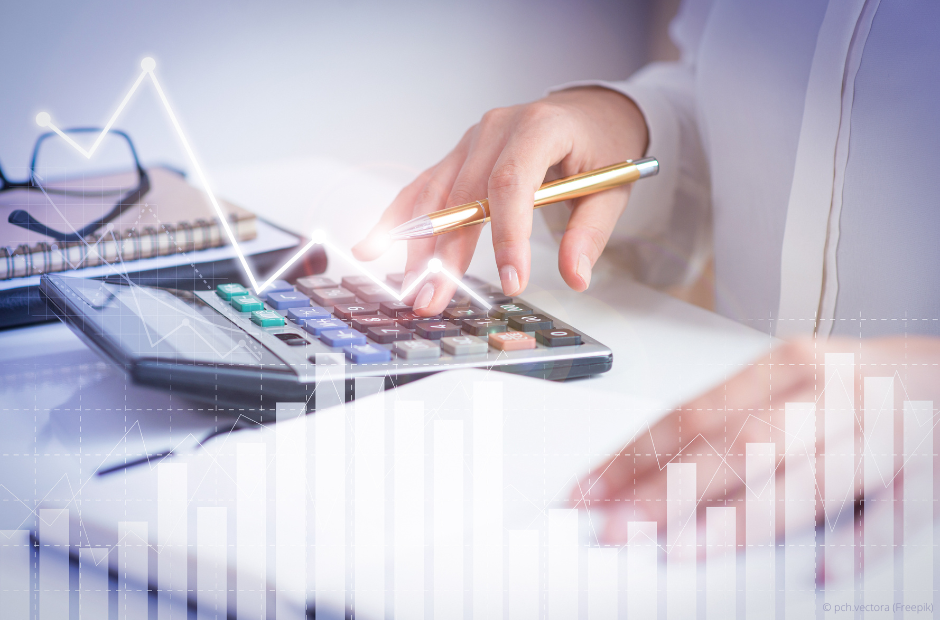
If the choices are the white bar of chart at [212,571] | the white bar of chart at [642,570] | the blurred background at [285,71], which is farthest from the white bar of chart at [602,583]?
the blurred background at [285,71]

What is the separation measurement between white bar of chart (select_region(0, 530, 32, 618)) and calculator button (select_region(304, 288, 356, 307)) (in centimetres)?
16

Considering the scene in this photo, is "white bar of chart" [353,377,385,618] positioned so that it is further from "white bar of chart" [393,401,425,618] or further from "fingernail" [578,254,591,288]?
"fingernail" [578,254,591,288]

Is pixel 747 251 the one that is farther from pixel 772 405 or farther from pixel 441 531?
pixel 441 531

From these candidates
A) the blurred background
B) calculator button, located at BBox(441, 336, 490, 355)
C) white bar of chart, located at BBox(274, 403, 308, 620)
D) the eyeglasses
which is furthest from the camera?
the blurred background

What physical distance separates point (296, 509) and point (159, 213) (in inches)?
12.1

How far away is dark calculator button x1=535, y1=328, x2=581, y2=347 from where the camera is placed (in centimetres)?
31

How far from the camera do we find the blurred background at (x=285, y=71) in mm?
549

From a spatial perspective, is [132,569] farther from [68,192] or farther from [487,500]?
[68,192]

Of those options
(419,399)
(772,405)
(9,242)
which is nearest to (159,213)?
(9,242)

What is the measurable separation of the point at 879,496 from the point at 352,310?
0.24m

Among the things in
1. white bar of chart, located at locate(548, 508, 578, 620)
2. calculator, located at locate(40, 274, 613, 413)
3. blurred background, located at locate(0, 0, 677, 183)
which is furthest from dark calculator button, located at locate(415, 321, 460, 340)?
blurred background, located at locate(0, 0, 677, 183)

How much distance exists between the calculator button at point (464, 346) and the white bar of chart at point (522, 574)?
9 cm

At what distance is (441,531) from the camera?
227mm

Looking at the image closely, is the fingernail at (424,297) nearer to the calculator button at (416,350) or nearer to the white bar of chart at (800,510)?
the calculator button at (416,350)
